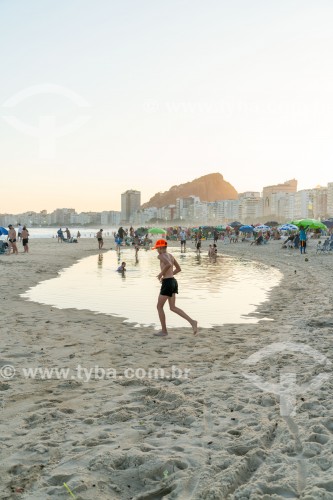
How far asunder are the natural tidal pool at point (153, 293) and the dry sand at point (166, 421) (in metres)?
1.97

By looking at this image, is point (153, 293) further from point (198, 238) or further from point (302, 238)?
point (198, 238)

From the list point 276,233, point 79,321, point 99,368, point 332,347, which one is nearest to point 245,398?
point 99,368

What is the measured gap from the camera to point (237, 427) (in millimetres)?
3781

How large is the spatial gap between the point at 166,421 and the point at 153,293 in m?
8.60

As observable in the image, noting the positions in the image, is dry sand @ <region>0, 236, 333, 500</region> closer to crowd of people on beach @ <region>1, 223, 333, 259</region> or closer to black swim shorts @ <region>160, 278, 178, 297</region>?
black swim shorts @ <region>160, 278, 178, 297</region>

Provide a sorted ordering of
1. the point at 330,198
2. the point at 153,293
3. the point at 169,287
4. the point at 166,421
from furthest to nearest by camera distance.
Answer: the point at 330,198 < the point at 153,293 < the point at 169,287 < the point at 166,421

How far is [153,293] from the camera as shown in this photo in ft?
41.1

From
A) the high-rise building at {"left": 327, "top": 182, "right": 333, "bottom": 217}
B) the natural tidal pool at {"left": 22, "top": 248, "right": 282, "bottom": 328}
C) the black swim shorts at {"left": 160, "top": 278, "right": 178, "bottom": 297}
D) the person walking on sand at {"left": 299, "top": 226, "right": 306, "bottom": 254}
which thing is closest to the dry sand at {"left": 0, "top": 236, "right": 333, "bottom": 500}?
the black swim shorts at {"left": 160, "top": 278, "right": 178, "bottom": 297}

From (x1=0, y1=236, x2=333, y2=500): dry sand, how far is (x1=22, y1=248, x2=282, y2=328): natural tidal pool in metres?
1.97

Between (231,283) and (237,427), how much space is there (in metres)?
11.2

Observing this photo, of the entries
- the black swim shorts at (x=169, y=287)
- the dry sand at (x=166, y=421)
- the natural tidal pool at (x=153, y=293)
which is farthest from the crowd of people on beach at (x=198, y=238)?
the dry sand at (x=166, y=421)

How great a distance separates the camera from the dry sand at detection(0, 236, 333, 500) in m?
2.96

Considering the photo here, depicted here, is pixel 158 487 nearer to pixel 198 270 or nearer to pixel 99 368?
pixel 99 368

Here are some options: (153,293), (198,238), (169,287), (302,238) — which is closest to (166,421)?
(169,287)
